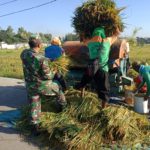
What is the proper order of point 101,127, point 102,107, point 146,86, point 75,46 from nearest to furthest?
point 101,127
point 102,107
point 146,86
point 75,46

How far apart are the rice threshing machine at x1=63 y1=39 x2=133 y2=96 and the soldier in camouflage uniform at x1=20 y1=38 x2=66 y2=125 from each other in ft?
8.35

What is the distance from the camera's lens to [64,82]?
311 inches

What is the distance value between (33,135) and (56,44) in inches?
109

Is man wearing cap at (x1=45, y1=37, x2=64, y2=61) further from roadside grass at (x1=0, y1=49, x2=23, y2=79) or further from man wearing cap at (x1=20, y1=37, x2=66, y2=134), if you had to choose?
roadside grass at (x1=0, y1=49, x2=23, y2=79)

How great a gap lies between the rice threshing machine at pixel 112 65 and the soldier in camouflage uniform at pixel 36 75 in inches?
100

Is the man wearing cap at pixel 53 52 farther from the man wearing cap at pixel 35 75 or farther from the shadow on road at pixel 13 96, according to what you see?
the man wearing cap at pixel 35 75

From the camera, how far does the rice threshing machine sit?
838cm

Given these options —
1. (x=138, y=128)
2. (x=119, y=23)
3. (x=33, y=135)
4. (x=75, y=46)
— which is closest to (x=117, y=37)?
(x=119, y=23)

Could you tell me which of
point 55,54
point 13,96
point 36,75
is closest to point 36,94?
point 36,75

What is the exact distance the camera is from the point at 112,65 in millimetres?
8320

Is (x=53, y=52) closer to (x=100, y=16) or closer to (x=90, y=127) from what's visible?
(x=100, y=16)

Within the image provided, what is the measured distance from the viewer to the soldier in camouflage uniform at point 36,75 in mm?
5898

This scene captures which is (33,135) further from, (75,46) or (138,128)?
(75,46)

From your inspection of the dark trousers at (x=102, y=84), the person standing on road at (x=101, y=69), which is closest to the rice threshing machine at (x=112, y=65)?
the person standing on road at (x=101, y=69)
